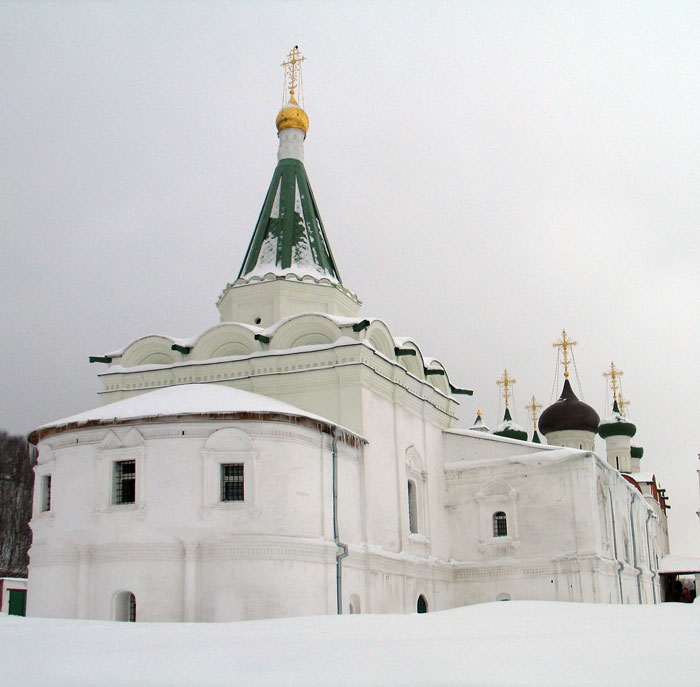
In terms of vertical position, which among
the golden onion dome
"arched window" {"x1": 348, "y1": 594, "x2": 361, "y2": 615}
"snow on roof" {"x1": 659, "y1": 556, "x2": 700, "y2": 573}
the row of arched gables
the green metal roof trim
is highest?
the golden onion dome

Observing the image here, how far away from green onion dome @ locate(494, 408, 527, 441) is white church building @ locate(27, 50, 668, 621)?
12.1 m

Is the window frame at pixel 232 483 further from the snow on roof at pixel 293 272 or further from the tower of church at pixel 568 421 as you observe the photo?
the tower of church at pixel 568 421

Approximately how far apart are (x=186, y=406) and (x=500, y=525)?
27.9 ft

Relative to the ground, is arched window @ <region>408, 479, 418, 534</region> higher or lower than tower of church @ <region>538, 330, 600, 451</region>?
lower

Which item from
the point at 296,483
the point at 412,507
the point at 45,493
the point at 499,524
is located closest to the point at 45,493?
the point at 45,493

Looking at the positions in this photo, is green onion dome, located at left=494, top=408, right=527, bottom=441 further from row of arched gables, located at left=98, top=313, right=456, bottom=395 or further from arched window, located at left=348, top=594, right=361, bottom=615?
arched window, located at left=348, top=594, right=361, bottom=615

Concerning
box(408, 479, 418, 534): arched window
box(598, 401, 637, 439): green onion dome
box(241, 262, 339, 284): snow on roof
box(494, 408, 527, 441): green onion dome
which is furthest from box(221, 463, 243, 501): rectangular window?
box(598, 401, 637, 439): green onion dome

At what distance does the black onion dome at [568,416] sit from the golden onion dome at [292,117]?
50.1 ft

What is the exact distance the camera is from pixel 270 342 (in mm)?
19094

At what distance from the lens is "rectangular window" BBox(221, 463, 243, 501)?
15.2 meters

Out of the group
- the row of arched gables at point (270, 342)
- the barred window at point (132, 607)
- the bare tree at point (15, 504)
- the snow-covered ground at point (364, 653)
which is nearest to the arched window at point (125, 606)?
the barred window at point (132, 607)

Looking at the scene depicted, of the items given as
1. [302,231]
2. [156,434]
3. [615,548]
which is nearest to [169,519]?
[156,434]

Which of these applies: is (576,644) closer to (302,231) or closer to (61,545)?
(61,545)

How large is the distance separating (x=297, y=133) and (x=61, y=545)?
12.7 metres
